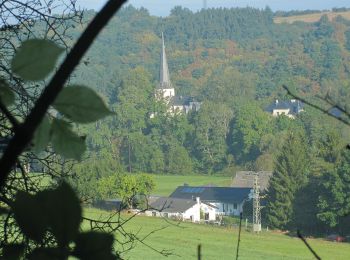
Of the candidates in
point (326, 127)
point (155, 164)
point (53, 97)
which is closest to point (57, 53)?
point (53, 97)

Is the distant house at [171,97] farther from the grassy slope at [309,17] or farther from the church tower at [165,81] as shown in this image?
the grassy slope at [309,17]

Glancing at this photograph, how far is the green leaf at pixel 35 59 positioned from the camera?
260mm

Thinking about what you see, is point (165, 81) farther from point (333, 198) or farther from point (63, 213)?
point (63, 213)

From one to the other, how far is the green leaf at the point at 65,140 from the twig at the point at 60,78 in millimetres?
77

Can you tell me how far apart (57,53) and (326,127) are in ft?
99.6

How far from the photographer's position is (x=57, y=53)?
27 centimetres

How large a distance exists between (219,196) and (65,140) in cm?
2965

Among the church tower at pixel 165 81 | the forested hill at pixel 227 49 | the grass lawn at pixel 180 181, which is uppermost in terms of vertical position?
the forested hill at pixel 227 49

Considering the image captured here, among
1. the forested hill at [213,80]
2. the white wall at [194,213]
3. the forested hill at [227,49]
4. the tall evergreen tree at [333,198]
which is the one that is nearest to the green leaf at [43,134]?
the tall evergreen tree at [333,198]

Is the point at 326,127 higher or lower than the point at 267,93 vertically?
lower

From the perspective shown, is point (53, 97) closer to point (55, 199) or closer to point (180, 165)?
point (55, 199)

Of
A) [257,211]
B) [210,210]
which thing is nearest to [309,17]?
[210,210]

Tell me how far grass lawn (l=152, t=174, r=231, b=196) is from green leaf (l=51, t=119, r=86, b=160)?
30.7 m

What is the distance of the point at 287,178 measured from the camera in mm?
23109
